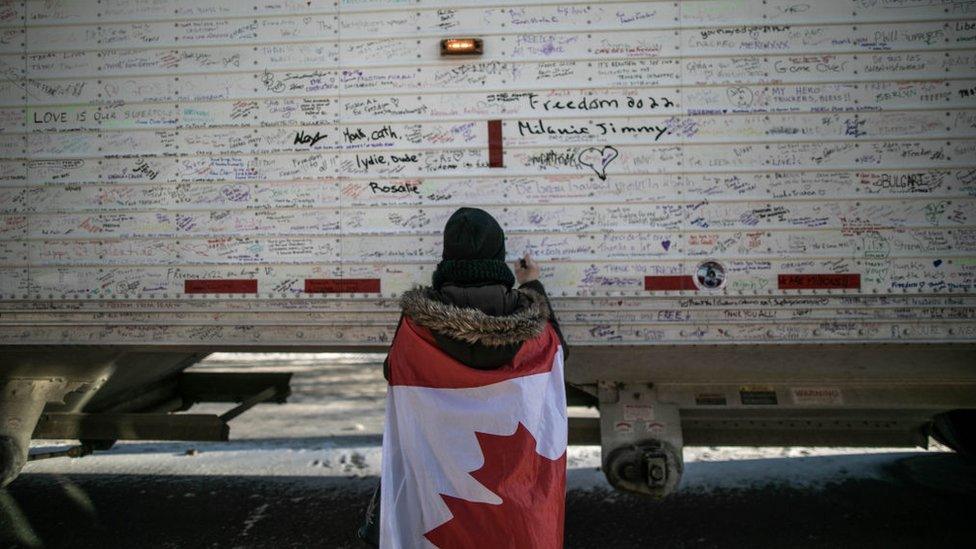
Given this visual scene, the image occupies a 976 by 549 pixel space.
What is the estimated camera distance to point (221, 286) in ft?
11.1

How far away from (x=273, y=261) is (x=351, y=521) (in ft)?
6.48

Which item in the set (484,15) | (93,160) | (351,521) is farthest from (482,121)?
(351,521)

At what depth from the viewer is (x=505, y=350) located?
8.00ft

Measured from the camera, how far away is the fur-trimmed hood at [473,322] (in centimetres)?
238

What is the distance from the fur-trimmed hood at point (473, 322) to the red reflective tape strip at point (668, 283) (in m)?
0.96

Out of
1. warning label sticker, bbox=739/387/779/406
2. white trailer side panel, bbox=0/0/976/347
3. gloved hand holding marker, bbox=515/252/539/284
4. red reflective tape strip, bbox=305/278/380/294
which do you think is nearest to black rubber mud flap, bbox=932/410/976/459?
white trailer side panel, bbox=0/0/976/347

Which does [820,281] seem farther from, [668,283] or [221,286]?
[221,286]

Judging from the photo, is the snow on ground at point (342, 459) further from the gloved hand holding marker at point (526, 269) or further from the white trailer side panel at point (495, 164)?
the gloved hand holding marker at point (526, 269)

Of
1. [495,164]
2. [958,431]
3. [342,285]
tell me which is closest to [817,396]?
[958,431]

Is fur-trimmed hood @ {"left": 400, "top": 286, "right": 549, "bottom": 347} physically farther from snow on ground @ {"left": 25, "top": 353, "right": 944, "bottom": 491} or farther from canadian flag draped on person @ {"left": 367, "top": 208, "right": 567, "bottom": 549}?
snow on ground @ {"left": 25, "top": 353, "right": 944, "bottom": 491}

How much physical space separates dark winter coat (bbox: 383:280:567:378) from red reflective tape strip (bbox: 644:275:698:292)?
872 millimetres

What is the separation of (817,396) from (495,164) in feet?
7.33

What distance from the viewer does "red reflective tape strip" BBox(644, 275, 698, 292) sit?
10.6 ft

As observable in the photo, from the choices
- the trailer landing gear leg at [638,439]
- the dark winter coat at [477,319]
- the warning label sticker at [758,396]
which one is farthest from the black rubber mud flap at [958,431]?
the dark winter coat at [477,319]
